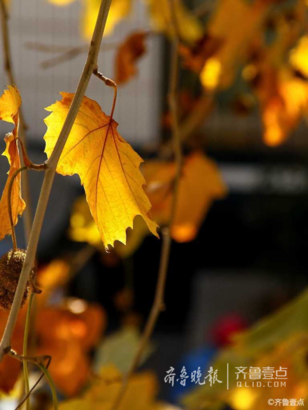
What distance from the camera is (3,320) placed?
0.37m

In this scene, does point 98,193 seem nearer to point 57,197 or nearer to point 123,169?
point 123,169

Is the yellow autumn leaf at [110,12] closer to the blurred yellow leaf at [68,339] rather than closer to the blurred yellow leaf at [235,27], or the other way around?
the blurred yellow leaf at [235,27]

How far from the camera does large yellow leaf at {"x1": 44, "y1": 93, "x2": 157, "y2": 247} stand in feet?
0.60

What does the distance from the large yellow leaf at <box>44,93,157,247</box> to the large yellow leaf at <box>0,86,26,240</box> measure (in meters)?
0.01

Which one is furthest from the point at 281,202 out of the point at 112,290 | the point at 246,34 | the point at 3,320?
the point at 3,320

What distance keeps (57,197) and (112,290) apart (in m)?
0.42

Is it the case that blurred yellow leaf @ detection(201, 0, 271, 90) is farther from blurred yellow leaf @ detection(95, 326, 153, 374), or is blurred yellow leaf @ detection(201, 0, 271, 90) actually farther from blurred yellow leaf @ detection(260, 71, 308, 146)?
blurred yellow leaf @ detection(95, 326, 153, 374)

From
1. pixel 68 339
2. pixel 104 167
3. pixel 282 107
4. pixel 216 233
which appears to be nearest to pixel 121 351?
pixel 68 339

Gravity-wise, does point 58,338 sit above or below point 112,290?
below

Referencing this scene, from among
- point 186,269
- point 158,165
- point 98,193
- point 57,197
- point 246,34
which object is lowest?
point 98,193

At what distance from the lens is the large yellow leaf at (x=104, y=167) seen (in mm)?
182

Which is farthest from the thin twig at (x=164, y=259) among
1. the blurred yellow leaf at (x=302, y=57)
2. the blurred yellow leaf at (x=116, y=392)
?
the blurred yellow leaf at (x=302, y=57)

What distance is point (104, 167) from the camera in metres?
0.19

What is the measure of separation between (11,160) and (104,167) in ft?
0.09
